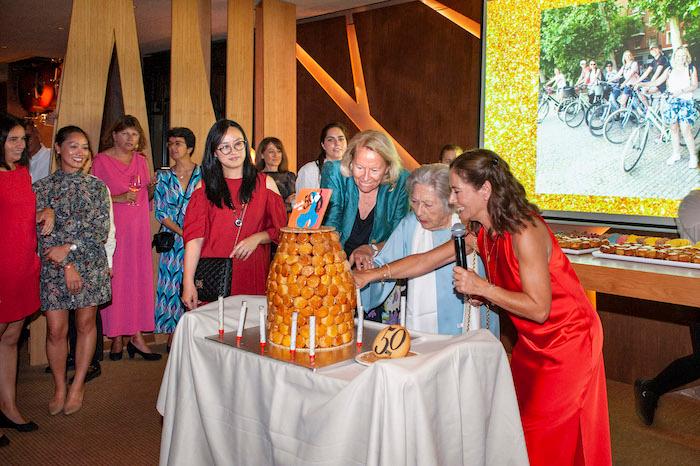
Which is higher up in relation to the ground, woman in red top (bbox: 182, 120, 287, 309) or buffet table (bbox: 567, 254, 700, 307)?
woman in red top (bbox: 182, 120, 287, 309)

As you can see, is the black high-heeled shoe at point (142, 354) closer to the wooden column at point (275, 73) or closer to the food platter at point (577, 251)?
the wooden column at point (275, 73)

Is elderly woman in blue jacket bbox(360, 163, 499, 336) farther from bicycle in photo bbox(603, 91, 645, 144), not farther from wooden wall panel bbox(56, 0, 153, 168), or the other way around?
bicycle in photo bbox(603, 91, 645, 144)

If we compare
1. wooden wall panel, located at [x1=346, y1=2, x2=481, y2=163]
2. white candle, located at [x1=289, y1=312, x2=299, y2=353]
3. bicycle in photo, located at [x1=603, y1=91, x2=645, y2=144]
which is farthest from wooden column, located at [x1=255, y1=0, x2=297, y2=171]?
white candle, located at [x1=289, y1=312, x2=299, y2=353]

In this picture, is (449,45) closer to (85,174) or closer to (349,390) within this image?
(85,174)

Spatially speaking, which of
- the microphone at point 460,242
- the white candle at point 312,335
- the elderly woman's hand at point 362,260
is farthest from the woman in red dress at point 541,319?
the white candle at point 312,335

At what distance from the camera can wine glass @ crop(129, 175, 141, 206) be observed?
443 centimetres

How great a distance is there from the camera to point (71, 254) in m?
3.64

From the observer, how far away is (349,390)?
1461mm

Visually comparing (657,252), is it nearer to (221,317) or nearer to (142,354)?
(221,317)

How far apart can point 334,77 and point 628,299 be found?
4.75 m

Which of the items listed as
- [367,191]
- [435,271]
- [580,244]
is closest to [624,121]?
[580,244]

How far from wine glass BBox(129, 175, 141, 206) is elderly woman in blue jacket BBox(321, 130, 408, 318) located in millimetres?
1717

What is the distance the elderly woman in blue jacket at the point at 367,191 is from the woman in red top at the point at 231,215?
36 cm

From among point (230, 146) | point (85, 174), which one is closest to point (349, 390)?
point (230, 146)
